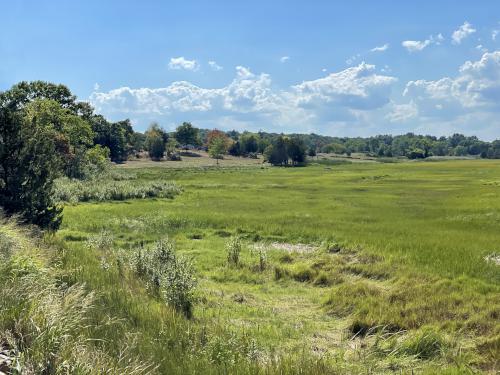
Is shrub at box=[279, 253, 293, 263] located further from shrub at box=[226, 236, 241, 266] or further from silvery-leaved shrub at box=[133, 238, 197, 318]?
silvery-leaved shrub at box=[133, 238, 197, 318]

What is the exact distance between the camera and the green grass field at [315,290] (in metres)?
8.17

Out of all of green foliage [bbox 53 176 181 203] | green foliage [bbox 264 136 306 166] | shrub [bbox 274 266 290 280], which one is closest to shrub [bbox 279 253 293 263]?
shrub [bbox 274 266 290 280]

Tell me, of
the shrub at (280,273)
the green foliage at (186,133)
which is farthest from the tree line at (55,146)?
the shrub at (280,273)

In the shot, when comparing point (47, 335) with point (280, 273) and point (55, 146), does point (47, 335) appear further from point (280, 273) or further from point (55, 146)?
point (55, 146)

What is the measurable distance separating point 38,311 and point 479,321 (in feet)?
31.4

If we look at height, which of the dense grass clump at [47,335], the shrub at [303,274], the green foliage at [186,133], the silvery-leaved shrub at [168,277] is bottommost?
the shrub at [303,274]

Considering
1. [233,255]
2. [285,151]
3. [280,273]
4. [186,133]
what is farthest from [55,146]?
[186,133]

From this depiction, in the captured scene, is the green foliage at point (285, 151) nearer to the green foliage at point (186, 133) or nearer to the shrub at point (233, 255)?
the green foliage at point (186, 133)

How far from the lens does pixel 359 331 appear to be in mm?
10914

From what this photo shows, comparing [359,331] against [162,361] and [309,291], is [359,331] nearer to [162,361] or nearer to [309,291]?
[309,291]

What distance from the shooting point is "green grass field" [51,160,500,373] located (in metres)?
8.17

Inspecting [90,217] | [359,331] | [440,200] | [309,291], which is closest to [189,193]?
[90,217]

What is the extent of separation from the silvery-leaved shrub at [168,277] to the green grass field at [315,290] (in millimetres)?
430

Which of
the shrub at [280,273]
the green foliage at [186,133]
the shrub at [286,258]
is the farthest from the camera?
the green foliage at [186,133]
